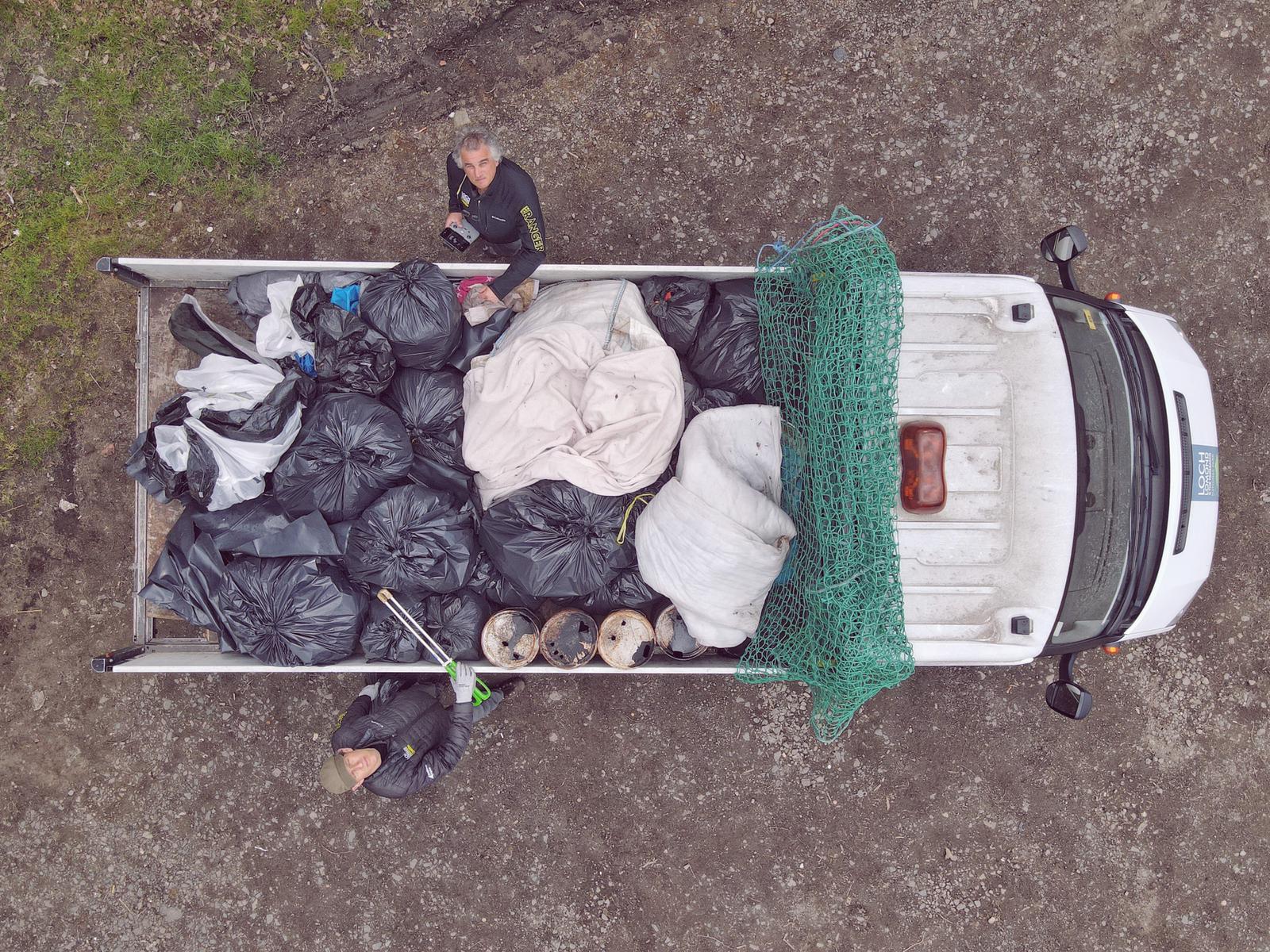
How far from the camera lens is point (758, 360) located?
3605mm

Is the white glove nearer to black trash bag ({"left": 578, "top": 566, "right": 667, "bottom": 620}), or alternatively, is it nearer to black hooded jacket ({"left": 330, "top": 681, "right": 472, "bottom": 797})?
black hooded jacket ({"left": 330, "top": 681, "right": 472, "bottom": 797})

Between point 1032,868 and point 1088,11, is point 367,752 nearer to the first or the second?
point 1032,868

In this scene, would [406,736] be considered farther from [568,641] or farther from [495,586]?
Answer: [568,641]

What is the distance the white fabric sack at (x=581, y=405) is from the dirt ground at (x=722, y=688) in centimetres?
129

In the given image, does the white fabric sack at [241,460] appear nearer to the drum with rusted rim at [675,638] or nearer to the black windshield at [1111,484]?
the drum with rusted rim at [675,638]

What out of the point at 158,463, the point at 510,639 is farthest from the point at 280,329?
the point at 510,639

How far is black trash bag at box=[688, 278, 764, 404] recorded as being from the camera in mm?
3596

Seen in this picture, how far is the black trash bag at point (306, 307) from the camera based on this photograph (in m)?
3.48

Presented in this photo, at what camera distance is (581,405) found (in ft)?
11.1

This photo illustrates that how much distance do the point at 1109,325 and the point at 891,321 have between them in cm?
119

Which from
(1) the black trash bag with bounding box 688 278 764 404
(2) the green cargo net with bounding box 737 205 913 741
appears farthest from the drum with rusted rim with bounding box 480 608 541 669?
(1) the black trash bag with bounding box 688 278 764 404

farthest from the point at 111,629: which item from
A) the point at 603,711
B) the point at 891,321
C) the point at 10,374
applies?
the point at 891,321

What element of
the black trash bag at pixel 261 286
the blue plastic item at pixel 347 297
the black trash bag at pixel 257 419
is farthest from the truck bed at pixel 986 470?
the black trash bag at pixel 257 419

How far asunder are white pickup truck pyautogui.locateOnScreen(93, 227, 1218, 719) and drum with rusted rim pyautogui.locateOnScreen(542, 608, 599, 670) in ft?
4.92
